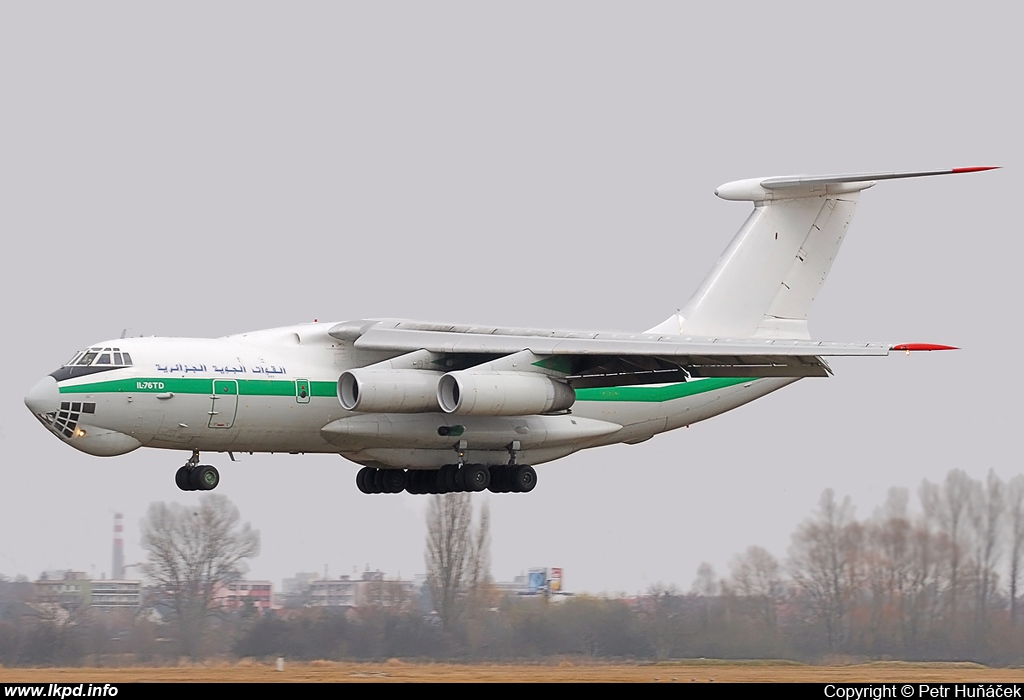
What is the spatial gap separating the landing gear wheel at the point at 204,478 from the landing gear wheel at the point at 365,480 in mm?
2255

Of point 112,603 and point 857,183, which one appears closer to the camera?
point 112,603

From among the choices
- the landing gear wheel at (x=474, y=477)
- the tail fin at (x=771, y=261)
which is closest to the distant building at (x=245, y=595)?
the landing gear wheel at (x=474, y=477)

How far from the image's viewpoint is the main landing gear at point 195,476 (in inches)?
782

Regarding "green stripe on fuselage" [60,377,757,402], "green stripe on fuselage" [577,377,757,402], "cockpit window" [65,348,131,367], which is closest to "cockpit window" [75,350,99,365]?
"cockpit window" [65,348,131,367]

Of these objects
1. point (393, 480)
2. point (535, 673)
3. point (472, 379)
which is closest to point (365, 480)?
point (393, 480)

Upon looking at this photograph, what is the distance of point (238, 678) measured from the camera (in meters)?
17.9

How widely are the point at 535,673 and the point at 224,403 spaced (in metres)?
4.03

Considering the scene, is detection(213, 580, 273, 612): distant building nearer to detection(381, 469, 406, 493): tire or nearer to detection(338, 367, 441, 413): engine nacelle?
detection(381, 469, 406, 493): tire

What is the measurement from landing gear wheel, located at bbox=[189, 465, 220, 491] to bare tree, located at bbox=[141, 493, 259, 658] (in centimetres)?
74

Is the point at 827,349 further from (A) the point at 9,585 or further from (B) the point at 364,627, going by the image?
(A) the point at 9,585

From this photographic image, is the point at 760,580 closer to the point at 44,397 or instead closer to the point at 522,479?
the point at 522,479

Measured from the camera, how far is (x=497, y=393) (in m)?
19.9

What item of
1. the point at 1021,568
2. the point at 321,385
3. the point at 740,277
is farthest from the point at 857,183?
the point at 321,385

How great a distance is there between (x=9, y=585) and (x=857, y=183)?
33.9ft
